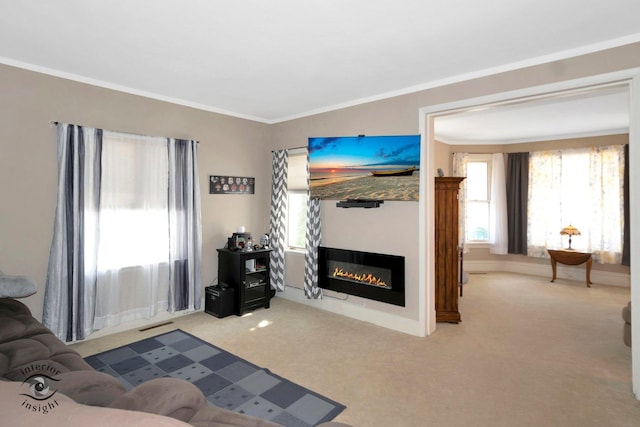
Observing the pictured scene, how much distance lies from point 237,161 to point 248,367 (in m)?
3.02

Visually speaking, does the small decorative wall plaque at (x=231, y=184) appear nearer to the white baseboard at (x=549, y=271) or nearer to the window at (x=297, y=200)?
the window at (x=297, y=200)

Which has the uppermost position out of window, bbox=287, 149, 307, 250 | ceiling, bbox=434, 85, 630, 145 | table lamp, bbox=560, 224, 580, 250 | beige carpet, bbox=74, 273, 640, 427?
ceiling, bbox=434, 85, 630, 145

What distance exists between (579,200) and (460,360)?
5.14 m

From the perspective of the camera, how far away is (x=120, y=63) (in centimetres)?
319

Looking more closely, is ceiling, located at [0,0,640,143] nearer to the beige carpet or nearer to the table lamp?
the beige carpet

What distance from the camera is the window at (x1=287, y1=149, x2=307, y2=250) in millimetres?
5117

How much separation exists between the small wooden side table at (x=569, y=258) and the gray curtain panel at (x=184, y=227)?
6.43 m

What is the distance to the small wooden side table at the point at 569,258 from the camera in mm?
6055

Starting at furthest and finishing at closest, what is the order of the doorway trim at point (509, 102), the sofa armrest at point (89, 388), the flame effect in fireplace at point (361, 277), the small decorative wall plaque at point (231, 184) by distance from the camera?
the small decorative wall plaque at point (231, 184), the flame effect in fireplace at point (361, 277), the doorway trim at point (509, 102), the sofa armrest at point (89, 388)

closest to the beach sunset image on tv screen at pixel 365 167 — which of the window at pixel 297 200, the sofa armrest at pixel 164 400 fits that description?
the window at pixel 297 200

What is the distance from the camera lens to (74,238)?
11.3 ft

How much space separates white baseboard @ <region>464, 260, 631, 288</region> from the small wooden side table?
28 centimetres

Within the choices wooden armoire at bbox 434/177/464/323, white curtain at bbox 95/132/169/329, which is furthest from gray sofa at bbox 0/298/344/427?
wooden armoire at bbox 434/177/464/323

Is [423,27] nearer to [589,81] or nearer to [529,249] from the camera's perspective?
[589,81]
